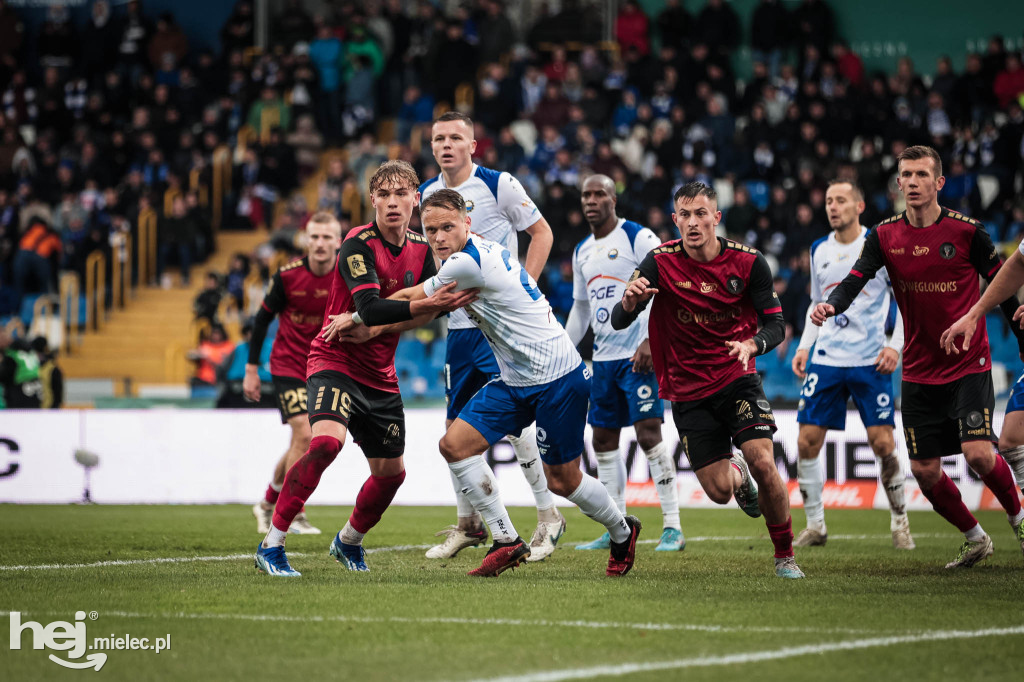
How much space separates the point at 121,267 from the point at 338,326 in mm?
17906

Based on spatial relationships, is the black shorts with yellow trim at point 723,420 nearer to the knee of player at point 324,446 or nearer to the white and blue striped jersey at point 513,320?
the white and blue striped jersey at point 513,320

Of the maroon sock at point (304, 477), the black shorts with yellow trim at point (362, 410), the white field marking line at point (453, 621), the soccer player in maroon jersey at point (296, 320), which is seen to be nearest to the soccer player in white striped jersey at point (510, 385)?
the black shorts with yellow trim at point (362, 410)

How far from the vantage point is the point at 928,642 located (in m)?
5.52

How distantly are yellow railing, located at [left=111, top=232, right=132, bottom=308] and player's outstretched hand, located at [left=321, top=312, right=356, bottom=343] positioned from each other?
17.1m

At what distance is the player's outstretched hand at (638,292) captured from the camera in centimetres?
757

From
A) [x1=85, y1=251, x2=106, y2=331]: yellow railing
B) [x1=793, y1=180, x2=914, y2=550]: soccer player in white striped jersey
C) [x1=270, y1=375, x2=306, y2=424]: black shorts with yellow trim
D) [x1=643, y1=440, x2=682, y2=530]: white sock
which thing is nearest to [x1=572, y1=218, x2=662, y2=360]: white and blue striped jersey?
[x1=643, y1=440, x2=682, y2=530]: white sock

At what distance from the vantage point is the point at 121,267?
2420cm

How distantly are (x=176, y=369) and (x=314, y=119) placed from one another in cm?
731

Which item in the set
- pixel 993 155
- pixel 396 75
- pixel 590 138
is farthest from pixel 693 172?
pixel 396 75

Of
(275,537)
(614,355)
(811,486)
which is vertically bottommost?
(811,486)

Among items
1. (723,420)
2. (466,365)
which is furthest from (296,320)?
(723,420)

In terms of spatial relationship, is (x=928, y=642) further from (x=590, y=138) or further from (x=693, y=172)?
(x=590, y=138)

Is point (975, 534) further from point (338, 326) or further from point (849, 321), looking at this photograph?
point (338, 326)

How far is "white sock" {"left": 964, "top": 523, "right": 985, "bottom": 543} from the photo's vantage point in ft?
28.2
